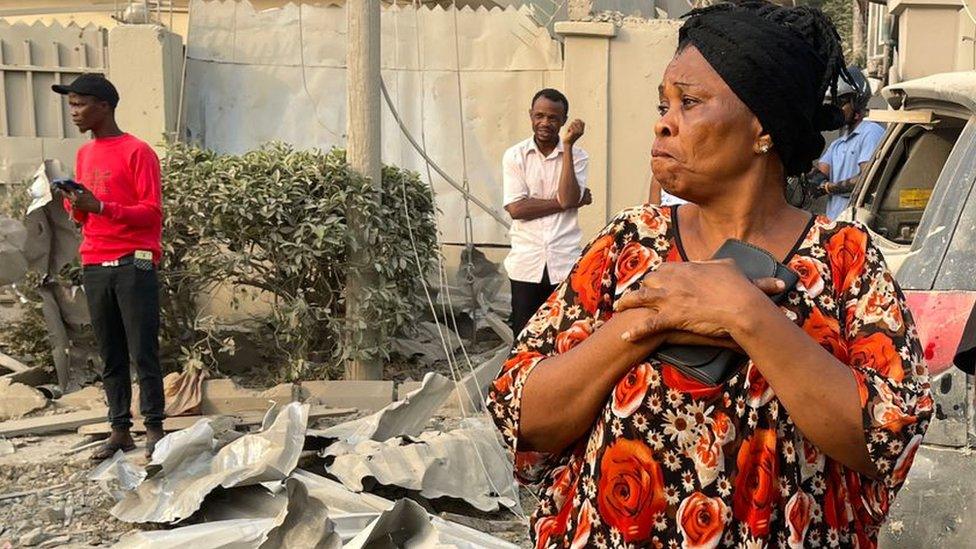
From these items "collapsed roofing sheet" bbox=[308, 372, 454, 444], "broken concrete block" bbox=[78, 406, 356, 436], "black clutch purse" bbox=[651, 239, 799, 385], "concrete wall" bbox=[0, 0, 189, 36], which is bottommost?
"broken concrete block" bbox=[78, 406, 356, 436]

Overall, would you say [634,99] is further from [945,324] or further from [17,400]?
[945,324]

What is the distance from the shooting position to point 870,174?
4.73 m

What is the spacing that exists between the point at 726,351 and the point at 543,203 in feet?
15.1

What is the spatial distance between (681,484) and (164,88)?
7.71 m

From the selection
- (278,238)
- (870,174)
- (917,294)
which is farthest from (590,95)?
(917,294)

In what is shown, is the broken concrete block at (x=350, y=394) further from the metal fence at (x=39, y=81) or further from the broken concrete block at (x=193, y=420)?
the metal fence at (x=39, y=81)

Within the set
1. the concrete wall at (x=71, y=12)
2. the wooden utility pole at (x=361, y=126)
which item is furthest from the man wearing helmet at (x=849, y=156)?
the concrete wall at (x=71, y=12)

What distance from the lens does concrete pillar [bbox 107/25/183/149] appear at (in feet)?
27.7

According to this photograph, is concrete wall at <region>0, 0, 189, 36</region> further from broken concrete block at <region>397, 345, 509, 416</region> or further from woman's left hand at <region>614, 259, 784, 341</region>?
woman's left hand at <region>614, 259, 784, 341</region>

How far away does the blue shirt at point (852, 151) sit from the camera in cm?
754

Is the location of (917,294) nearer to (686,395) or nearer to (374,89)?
(686,395)

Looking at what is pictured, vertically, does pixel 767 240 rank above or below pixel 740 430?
above

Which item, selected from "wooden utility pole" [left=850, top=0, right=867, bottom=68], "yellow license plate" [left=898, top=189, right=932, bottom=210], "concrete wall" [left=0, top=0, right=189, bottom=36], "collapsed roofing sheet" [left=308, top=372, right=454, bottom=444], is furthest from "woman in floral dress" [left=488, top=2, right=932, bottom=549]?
"wooden utility pole" [left=850, top=0, right=867, bottom=68]

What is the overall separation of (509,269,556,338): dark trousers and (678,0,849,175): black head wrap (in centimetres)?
437
